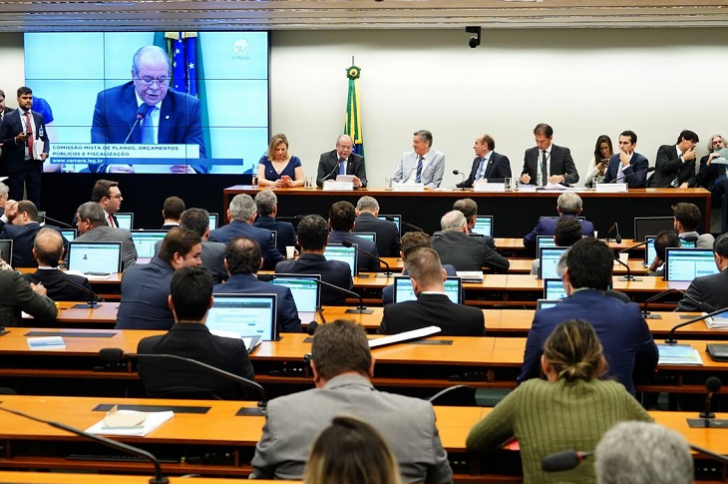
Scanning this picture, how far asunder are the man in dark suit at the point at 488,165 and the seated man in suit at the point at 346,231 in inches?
157

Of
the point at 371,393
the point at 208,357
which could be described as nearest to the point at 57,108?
the point at 208,357

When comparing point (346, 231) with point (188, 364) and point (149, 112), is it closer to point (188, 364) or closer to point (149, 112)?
point (188, 364)

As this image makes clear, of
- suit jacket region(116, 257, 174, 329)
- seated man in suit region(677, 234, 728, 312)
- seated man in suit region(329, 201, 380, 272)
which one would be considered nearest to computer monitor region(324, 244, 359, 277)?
seated man in suit region(329, 201, 380, 272)

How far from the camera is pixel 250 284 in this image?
5.70m

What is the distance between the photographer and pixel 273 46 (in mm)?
14555

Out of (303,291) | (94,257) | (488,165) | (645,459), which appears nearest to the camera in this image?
(645,459)

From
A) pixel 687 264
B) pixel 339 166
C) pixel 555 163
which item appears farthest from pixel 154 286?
pixel 555 163

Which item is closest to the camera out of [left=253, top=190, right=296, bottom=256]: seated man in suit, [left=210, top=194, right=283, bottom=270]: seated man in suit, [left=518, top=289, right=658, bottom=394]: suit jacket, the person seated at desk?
[left=518, top=289, right=658, bottom=394]: suit jacket

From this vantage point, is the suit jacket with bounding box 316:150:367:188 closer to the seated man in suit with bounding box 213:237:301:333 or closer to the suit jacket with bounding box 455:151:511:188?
the suit jacket with bounding box 455:151:511:188

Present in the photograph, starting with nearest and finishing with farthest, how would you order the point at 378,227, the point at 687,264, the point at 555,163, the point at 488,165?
the point at 687,264 → the point at 378,227 → the point at 555,163 → the point at 488,165

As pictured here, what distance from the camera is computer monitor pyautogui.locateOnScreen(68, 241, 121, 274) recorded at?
7879mm

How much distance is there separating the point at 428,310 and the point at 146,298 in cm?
160

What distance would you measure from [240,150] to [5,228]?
5958mm

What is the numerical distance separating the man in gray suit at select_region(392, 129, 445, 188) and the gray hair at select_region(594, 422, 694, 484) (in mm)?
9910
